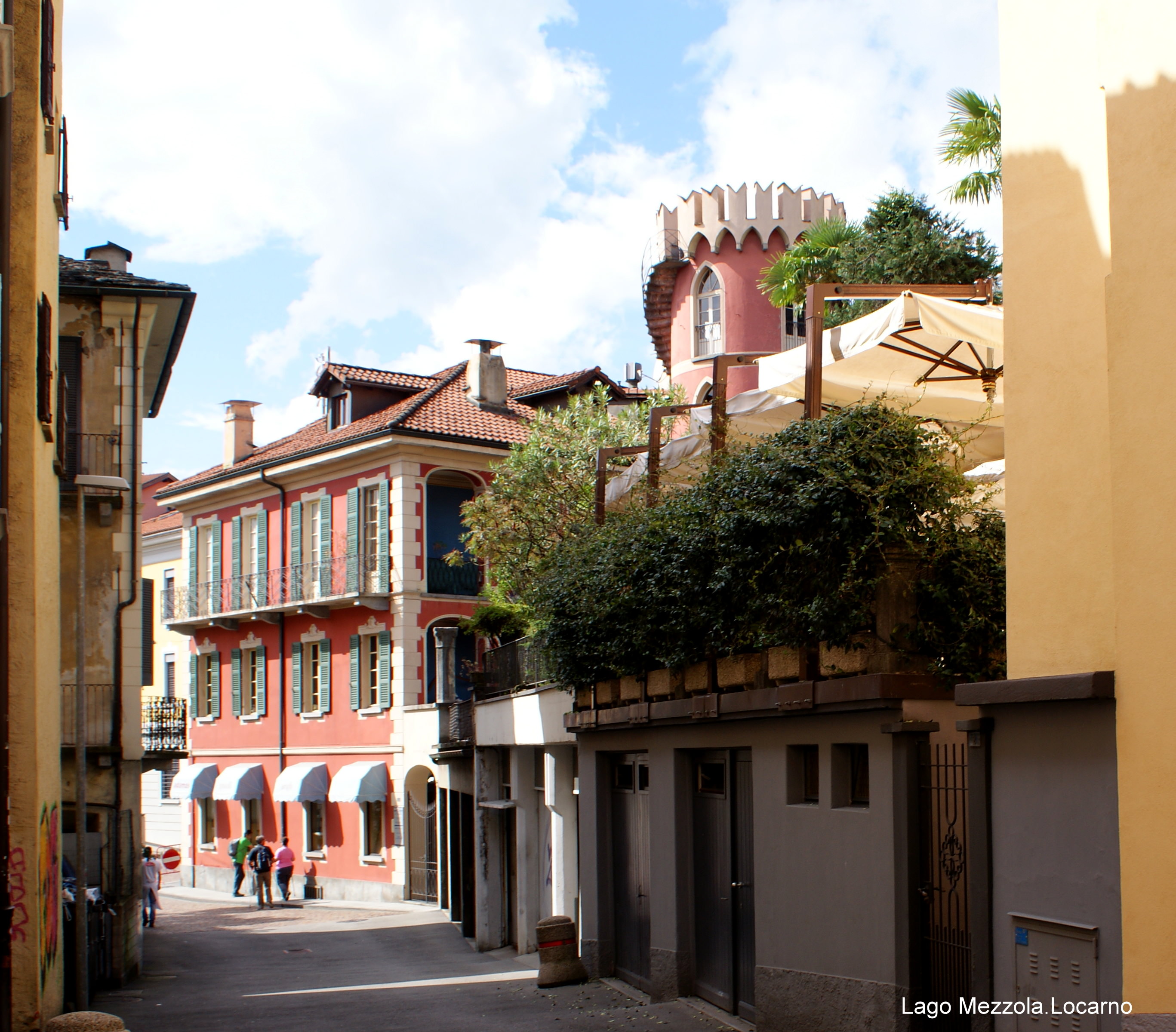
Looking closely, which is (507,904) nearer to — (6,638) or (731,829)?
(731,829)

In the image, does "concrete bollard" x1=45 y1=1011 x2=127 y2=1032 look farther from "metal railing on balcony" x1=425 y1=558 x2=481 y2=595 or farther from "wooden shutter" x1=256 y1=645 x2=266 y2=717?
"wooden shutter" x1=256 y1=645 x2=266 y2=717

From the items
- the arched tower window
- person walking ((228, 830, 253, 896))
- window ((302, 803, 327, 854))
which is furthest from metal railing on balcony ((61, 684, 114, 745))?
the arched tower window

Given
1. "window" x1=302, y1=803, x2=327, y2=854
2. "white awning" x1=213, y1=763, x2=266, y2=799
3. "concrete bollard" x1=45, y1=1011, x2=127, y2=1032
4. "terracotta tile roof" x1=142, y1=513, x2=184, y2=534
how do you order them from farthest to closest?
"terracotta tile roof" x1=142, y1=513, x2=184, y2=534
"white awning" x1=213, y1=763, x2=266, y2=799
"window" x1=302, y1=803, x2=327, y2=854
"concrete bollard" x1=45, y1=1011, x2=127, y2=1032

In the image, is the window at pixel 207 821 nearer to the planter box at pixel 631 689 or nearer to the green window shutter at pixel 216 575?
the green window shutter at pixel 216 575

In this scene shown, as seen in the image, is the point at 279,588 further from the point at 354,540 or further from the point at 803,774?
the point at 803,774

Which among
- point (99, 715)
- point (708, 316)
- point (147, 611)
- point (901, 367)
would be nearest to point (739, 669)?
point (901, 367)

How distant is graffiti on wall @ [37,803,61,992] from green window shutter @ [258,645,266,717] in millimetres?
25106

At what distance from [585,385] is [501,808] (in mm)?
18068

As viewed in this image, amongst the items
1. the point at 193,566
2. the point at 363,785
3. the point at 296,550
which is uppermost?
the point at 296,550

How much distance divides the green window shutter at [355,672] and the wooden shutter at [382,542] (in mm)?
1861

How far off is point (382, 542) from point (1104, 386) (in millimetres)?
28999

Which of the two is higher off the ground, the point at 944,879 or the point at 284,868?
the point at 944,879

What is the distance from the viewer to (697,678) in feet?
42.2

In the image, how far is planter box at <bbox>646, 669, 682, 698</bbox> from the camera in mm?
13320
